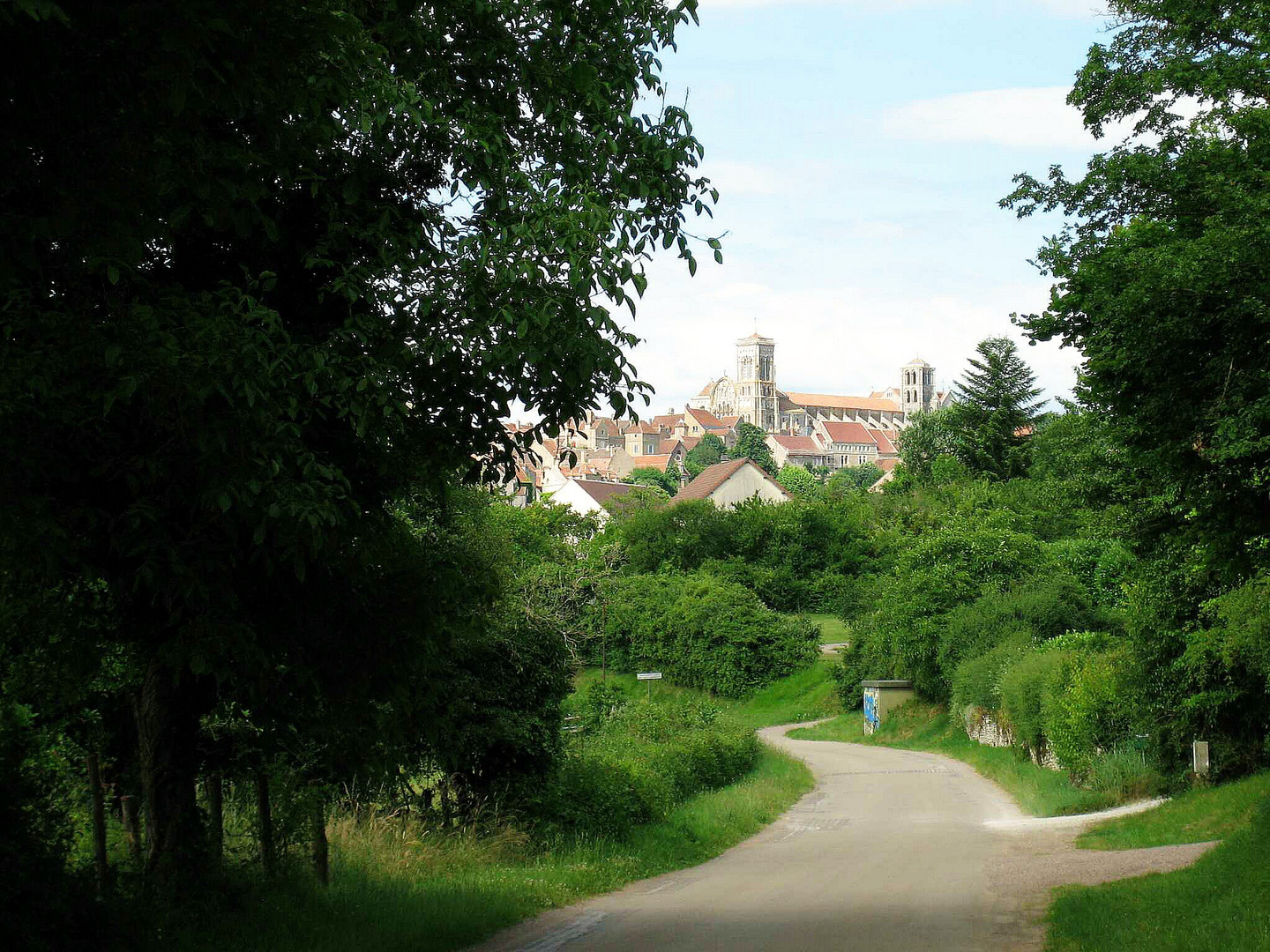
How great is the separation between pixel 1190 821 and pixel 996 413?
52.6 m

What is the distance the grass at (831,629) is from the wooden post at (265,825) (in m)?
52.3

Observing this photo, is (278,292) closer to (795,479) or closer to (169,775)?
(169,775)

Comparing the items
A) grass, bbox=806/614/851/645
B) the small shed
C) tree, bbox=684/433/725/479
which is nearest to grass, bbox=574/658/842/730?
the small shed

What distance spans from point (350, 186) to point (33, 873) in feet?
16.2

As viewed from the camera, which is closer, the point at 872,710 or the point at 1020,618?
the point at 1020,618

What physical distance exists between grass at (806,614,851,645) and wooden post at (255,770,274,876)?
171 ft

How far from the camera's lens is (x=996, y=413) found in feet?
227

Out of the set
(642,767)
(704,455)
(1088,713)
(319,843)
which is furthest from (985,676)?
(704,455)

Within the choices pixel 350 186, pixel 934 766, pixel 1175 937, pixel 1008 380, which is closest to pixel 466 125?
pixel 350 186

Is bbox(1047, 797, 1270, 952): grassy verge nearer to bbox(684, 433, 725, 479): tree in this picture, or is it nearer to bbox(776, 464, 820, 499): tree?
bbox(776, 464, 820, 499): tree

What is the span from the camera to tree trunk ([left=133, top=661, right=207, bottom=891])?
948cm

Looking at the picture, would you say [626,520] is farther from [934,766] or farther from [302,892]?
[302,892]

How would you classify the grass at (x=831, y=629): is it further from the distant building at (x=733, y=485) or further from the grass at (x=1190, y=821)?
the grass at (x=1190, y=821)

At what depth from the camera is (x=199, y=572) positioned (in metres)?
7.89
